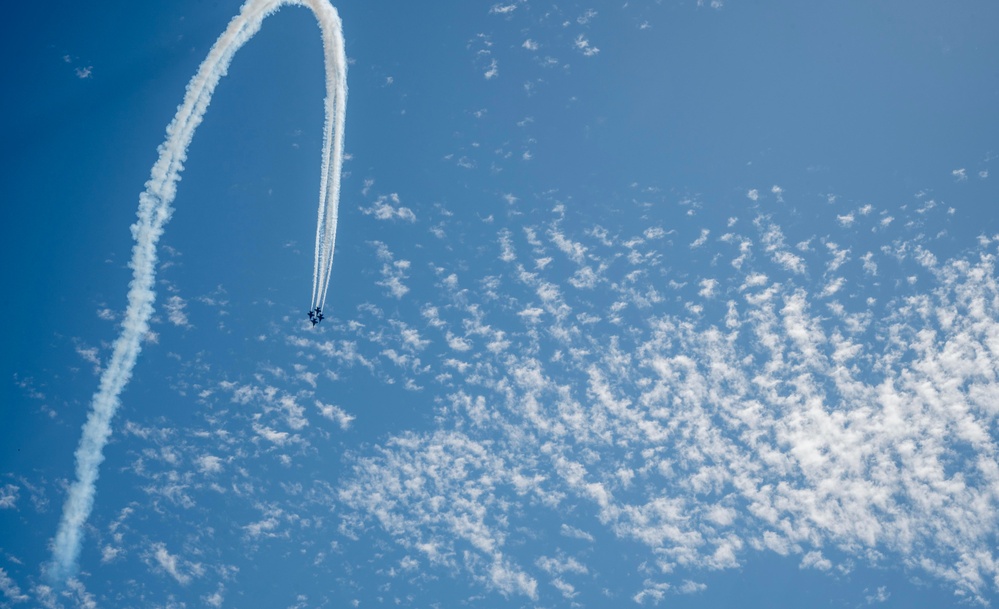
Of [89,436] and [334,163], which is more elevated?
[334,163]

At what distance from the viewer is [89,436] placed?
55281 millimetres

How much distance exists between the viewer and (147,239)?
185 ft

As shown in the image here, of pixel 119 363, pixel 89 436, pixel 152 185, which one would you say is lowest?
pixel 89 436

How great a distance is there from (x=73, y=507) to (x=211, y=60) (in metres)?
36.0

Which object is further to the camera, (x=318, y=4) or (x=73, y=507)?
(x=318, y=4)

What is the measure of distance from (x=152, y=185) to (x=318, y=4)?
1960 cm

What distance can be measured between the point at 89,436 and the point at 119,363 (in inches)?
231

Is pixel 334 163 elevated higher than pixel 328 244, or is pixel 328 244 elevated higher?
pixel 334 163

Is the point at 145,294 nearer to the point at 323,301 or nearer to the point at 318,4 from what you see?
the point at 323,301

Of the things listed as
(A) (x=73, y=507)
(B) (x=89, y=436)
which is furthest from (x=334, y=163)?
(A) (x=73, y=507)

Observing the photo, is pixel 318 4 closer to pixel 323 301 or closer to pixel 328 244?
pixel 328 244

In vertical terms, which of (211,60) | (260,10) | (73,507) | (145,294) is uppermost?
(260,10)

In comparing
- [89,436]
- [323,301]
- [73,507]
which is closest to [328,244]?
[323,301]

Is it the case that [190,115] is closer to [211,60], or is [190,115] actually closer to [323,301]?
[211,60]
